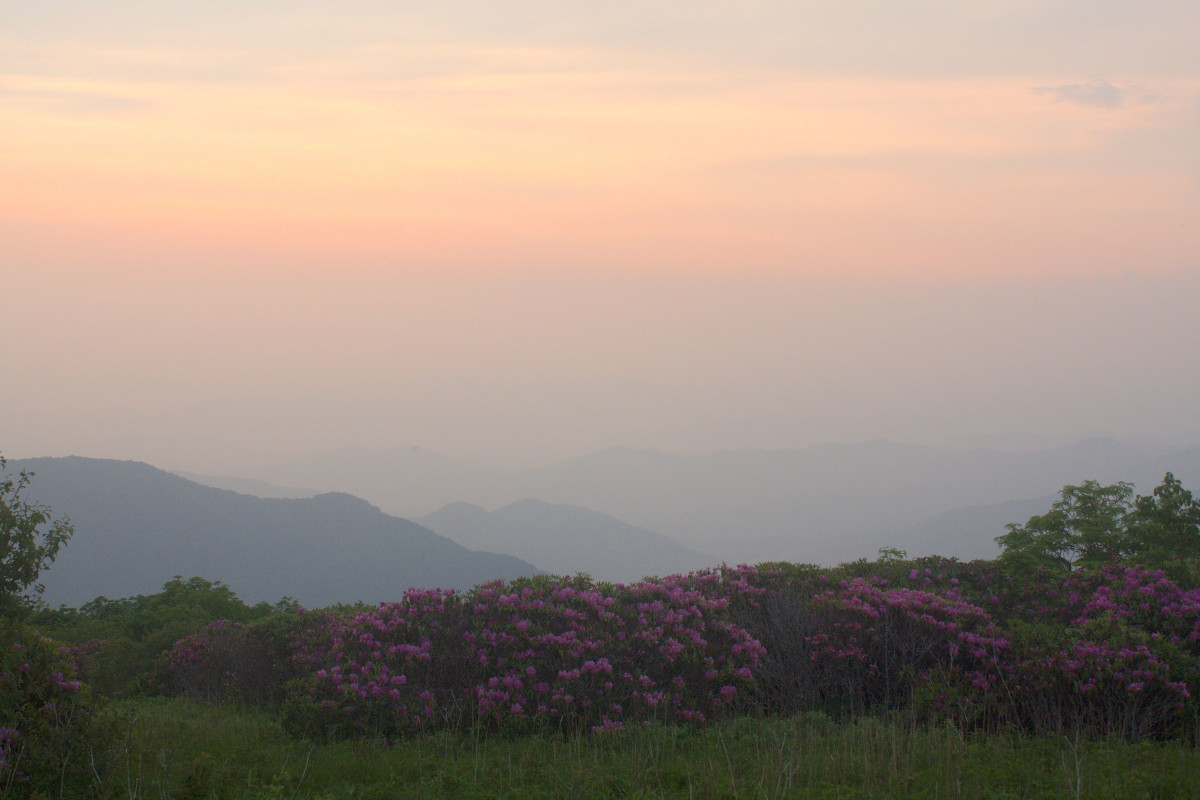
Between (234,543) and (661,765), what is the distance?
484 ft

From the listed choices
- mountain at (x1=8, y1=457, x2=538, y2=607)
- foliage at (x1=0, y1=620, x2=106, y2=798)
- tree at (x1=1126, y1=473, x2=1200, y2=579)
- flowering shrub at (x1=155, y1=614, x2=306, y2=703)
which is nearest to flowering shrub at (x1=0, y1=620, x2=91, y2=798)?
foliage at (x1=0, y1=620, x2=106, y2=798)

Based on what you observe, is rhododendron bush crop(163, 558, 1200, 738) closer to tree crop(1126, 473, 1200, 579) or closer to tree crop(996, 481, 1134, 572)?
tree crop(996, 481, 1134, 572)

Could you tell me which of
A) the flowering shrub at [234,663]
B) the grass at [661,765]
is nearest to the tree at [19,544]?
the grass at [661,765]

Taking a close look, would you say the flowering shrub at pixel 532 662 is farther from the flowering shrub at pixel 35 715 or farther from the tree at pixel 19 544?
the tree at pixel 19 544

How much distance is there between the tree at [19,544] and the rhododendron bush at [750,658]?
12.5ft

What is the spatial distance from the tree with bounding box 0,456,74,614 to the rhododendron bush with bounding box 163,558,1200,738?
3803mm

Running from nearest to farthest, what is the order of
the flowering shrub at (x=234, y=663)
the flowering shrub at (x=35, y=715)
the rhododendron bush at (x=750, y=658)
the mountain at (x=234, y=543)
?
the flowering shrub at (x=35, y=715) → the rhododendron bush at (x=750, y=658) → the flowering shrub at (x=234, y=663) → the mountain at (x=234, y=543)

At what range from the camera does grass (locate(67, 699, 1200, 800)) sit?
7414mm

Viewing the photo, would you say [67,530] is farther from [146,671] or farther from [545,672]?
[146,671]

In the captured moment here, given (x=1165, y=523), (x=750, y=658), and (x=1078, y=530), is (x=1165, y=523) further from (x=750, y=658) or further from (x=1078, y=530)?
(x=750, y=658)

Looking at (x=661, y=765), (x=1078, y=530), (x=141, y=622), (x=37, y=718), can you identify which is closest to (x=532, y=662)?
(x=661, y=765)

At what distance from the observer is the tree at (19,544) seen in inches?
293

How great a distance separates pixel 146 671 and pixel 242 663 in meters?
2.73

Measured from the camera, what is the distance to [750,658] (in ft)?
37.0
